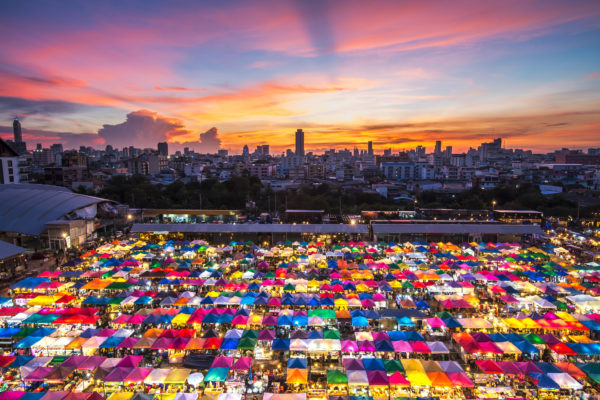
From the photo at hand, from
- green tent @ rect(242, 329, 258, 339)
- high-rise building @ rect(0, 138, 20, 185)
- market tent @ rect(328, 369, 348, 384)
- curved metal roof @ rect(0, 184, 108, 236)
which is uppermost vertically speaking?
high-rise building @ rect(0, 138, 20, 185)

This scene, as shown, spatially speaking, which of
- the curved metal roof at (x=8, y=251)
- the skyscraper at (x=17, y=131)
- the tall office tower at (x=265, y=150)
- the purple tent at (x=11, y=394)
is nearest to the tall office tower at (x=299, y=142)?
the tall office tower at (x=265, y=150)

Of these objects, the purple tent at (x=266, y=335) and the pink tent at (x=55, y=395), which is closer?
the pink tent at (x=55, y=395)

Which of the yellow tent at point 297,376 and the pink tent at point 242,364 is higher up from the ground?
the pink tent at point 242,364

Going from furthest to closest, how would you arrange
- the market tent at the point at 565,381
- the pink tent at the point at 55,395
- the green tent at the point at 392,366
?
the green tent at the point at 392,366 < the market tent at the point at 565,381 < the pink tent at the point at 55,395

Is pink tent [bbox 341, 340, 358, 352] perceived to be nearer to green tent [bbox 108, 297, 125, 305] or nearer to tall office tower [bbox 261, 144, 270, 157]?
green tent [bbox 108, 297, 125, 305]

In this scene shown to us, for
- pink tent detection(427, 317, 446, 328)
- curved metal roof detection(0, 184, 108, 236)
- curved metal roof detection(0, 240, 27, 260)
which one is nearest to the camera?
pink tent detection(427, 317, 446, 328)

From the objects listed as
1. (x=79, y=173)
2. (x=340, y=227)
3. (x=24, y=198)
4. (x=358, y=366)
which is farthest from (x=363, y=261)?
(x=79, y=173)

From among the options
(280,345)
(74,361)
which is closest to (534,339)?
(280,345)

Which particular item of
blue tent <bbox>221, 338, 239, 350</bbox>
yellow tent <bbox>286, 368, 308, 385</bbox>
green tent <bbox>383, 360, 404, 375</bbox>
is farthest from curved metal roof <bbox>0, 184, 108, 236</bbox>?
green tent <bbox>383, 360, 404, 375</bbox>

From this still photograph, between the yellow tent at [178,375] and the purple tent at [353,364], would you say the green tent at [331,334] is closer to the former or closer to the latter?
the purple tent at [353,364]
